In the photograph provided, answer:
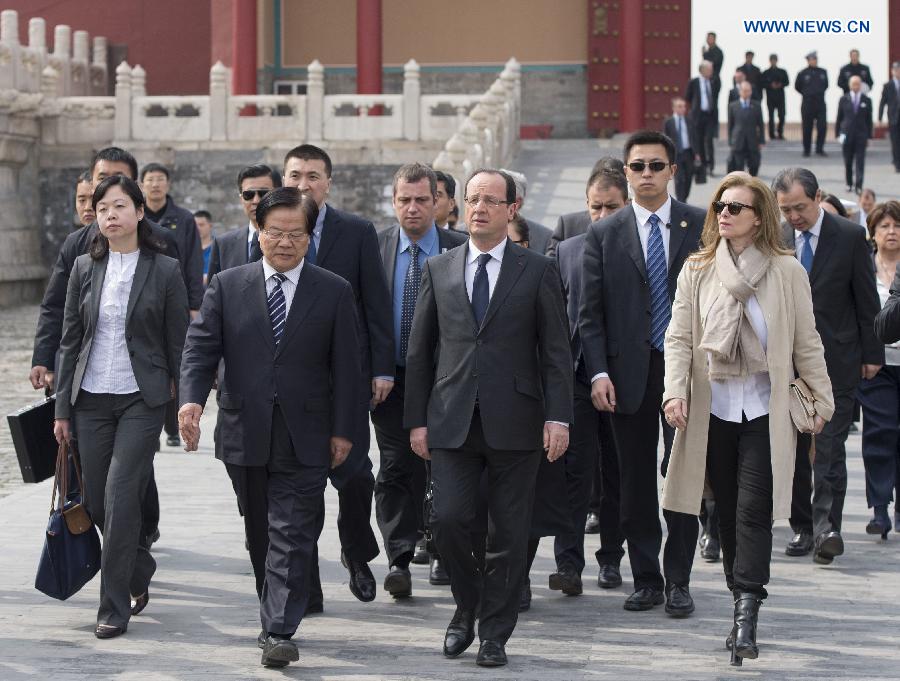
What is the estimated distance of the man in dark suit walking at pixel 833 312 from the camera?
716 cm

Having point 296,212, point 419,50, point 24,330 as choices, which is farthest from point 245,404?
point 419,50

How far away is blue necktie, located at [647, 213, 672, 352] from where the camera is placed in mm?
6281

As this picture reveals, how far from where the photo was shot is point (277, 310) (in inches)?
220

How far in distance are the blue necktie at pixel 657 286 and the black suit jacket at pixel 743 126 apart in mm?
13124

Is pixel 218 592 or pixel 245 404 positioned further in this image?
pixel 218 592

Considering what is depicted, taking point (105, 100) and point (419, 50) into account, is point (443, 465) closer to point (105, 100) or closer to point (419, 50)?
point (105, 100)

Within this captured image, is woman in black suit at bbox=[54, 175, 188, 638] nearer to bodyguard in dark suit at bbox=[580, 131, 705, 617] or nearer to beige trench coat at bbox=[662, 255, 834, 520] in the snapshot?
bodyguard in dark suit at bbox=[580, 131, 705, 617]

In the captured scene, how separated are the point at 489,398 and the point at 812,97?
1768 cm

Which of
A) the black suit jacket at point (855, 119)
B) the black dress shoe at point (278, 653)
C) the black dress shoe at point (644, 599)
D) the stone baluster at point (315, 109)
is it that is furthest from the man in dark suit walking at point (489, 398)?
the stone baluster at point (315, 109)

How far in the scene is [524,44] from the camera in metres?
26.5

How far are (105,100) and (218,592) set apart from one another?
58.6 feet

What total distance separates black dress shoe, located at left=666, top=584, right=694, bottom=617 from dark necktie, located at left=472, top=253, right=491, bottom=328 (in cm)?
130

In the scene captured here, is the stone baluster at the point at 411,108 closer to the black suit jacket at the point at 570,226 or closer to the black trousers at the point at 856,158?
the black trousers at the point at 856,158

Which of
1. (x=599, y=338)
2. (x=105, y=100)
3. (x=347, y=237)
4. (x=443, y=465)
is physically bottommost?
(x=443, y=465)
